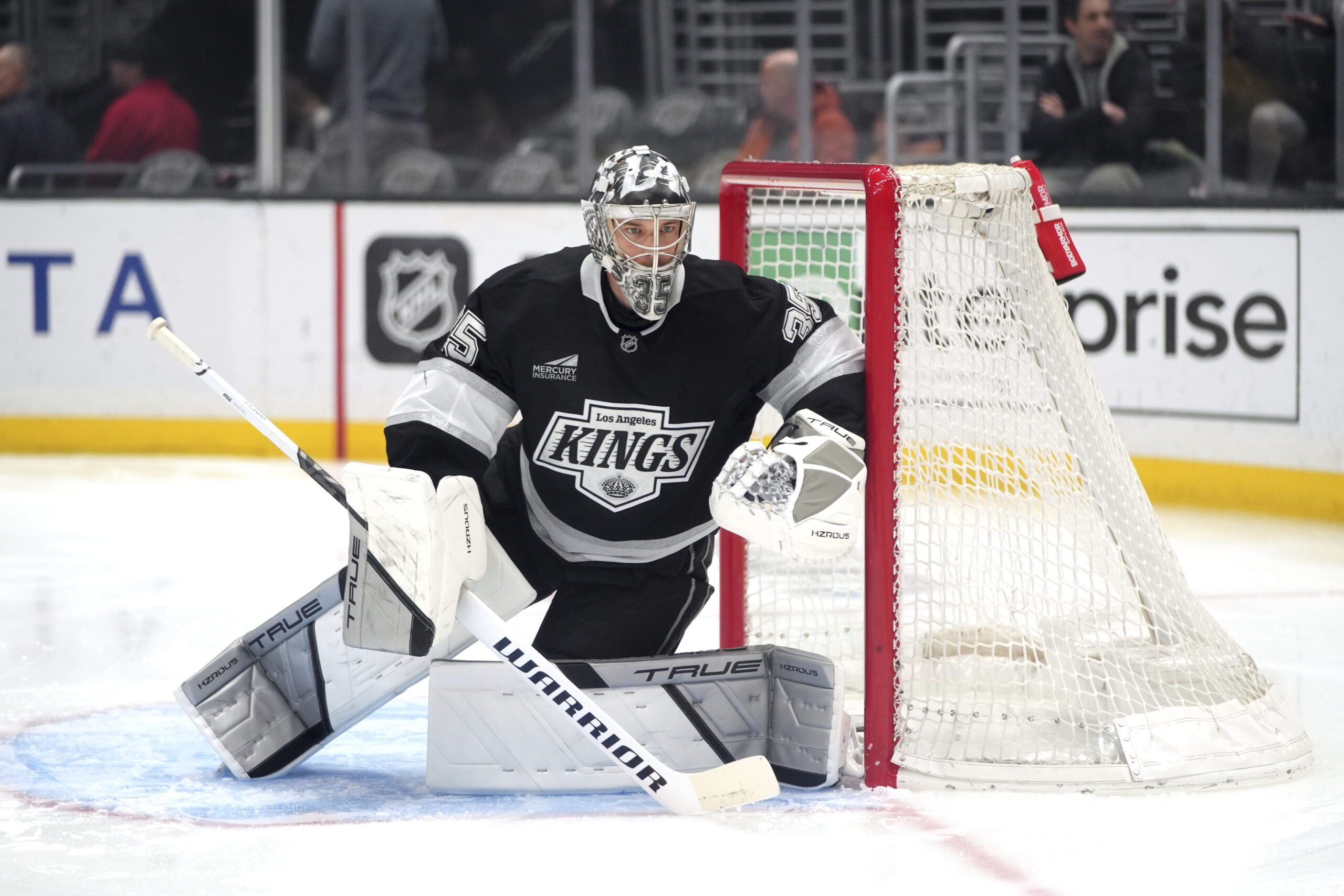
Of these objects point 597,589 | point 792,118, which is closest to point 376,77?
point 792,118

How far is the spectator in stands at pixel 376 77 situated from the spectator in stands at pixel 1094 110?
90.7 inches

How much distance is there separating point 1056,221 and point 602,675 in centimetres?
100

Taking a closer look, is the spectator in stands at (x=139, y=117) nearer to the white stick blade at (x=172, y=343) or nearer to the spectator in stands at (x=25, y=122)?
Answer: the spectator in stands at (x=25, y=122)

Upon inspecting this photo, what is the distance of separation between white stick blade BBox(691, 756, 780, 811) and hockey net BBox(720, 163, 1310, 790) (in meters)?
0.17

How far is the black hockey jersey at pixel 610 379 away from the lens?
2.65 m

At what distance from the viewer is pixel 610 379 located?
2.65 metres

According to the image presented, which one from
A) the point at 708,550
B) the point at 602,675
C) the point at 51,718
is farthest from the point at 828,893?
the point at 51,718

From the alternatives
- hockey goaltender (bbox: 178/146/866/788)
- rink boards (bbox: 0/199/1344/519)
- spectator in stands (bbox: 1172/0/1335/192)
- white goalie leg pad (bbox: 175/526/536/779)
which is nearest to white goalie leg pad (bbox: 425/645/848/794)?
hockey goaltender (bbox: 178/146/866/788)

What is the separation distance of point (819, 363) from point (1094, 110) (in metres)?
3.49

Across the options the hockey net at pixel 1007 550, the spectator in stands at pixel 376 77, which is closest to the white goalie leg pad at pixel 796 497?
the hockey net at pixel 1007 550

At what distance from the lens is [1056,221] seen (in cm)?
279

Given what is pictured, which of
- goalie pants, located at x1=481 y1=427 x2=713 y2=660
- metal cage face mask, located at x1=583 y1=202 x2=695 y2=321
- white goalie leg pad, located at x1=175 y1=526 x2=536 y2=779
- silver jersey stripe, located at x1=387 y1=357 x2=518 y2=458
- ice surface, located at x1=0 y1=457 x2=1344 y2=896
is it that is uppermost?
metal cage face mask, located at x1=583 y1=202 x2=695 y2=321

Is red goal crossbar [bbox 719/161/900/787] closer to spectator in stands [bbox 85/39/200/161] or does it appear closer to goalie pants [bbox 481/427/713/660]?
goalie pants [bbox 481/427/713/660]

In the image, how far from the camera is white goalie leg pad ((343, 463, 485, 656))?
2.42 m
